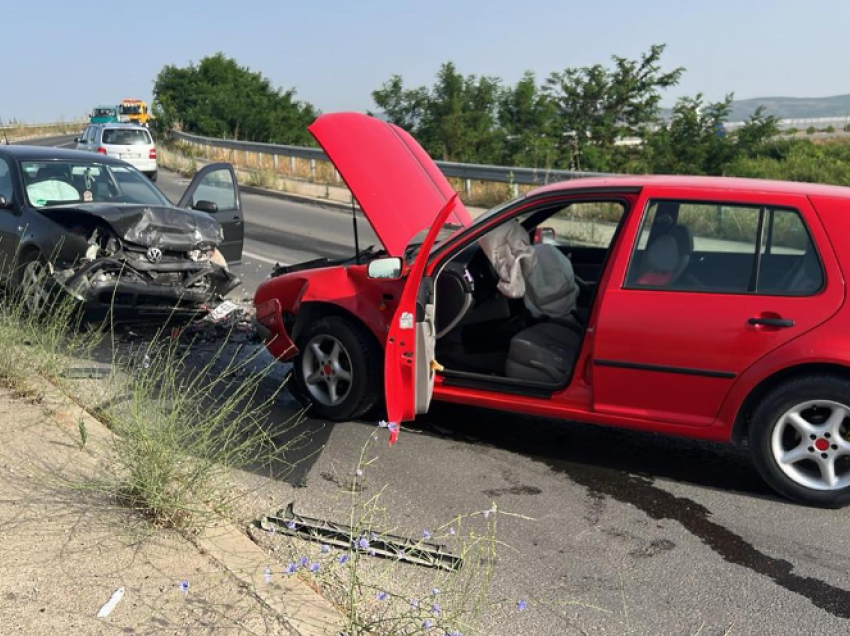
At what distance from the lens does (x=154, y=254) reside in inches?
288

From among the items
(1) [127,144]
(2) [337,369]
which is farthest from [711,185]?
(1) [127,144]

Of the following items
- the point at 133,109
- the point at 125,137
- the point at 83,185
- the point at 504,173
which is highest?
the point at 133,109

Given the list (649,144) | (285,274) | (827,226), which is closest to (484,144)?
(649,144)

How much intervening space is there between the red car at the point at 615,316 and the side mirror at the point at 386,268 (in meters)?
0.01

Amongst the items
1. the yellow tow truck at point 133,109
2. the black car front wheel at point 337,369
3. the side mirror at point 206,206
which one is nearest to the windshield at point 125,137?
the side mirror at point 206,206

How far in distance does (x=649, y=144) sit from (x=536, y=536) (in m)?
15.8

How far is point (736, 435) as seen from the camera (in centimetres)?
452

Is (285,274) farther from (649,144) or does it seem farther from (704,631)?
(649,144)

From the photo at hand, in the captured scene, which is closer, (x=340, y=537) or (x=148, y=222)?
(x=340, y=537)

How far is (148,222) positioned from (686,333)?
15.5 feet

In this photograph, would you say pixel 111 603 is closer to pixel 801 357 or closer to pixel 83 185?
pixel 801 357

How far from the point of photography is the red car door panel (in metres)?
4.32

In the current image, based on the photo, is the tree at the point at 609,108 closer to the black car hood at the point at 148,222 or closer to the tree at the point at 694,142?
the tree at the point at 694,142

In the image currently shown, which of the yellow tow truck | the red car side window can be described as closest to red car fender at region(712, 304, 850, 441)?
the red car side window
